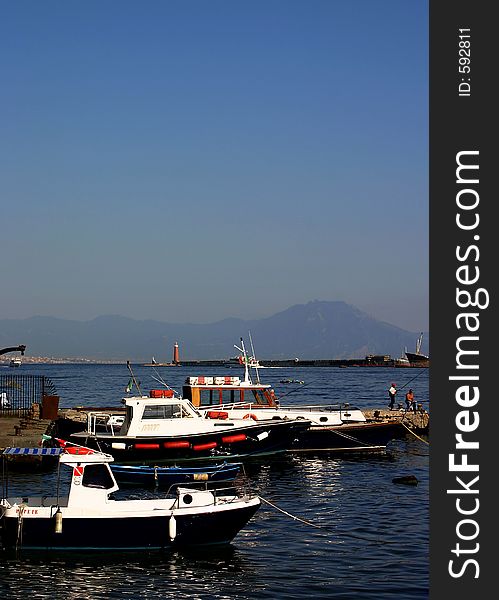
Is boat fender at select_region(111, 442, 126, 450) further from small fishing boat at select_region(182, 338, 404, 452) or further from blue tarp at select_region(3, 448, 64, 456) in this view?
blue tarp at select_region(3, 448, 64, 456)

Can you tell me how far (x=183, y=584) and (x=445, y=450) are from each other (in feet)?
34.4

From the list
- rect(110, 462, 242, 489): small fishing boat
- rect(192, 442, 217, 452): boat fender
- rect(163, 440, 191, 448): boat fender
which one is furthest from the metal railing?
rect(110, 462, 242, 489): small fishing boat

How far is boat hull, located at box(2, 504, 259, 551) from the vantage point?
77.5 ft

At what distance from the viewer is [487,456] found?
14.6 meters

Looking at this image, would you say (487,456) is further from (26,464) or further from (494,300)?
(26,464)

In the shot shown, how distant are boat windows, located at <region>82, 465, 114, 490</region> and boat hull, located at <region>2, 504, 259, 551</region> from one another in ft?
3.14

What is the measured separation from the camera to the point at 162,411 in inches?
1588

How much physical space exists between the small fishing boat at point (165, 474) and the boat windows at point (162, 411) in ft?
25.4

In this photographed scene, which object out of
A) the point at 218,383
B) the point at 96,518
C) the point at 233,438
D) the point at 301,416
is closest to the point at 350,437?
the point at 301,416

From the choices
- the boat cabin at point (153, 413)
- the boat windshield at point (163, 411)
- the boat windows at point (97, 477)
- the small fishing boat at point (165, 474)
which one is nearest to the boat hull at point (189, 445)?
the boat cabin at point (153, 413)

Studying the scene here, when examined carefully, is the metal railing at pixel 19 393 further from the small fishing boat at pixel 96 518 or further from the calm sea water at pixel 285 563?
the small fishing boat at pixel 96 518

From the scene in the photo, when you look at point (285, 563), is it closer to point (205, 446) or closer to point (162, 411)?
point (205, 446)

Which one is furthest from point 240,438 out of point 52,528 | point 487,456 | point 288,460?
point 487,456

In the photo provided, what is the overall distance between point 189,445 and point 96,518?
52.7 ft
